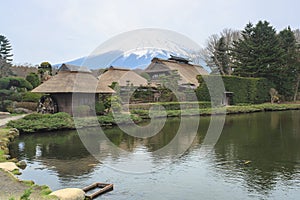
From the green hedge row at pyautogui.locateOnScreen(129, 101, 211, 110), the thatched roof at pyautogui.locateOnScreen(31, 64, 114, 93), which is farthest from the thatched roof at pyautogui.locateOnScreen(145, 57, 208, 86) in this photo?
the thatched roof at pyautogui.locateOnScreen(31, 64, 114, 93)

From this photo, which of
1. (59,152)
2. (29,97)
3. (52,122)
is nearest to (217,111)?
(52,122)

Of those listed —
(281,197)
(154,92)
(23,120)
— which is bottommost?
(281,197)

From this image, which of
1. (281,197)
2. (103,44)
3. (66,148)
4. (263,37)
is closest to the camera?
(281,197)

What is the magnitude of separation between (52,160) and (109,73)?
20094 mm

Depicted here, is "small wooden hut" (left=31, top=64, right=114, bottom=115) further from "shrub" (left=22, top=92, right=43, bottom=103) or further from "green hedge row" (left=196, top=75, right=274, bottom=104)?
"green hedge row" (left=196, top=75, right=274, bottom=104)

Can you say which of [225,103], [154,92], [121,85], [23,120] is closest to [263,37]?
[225,103]

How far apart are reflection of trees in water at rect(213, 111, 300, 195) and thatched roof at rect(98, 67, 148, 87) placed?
596 inches

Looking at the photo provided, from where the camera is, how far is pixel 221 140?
523 inches

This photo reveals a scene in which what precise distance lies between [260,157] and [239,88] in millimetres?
22977

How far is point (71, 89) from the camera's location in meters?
20.4

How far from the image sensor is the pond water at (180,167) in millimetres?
6984

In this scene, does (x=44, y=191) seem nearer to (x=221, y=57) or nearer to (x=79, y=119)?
(x=79, y=119)

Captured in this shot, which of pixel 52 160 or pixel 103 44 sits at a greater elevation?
pixel 103 44

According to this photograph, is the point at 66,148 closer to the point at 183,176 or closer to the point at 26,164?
the point at 26,164
